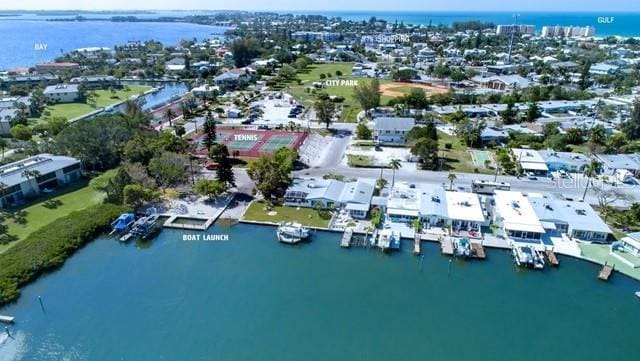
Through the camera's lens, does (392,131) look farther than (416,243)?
Yes

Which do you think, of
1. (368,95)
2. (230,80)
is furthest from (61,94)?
(368,95)

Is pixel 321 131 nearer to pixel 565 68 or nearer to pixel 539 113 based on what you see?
pixel 539 113

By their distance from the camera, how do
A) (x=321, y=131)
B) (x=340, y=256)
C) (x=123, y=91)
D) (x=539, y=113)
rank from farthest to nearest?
(x=123, y=91) < (x=539, y=113) < (x=321, y=131) < (x=340, y=256)

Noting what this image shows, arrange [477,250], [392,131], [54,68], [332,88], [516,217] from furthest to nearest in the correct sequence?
[54,68], [332,88], [392,131], [516,217], [477,250]

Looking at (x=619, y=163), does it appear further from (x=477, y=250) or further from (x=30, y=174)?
(x=30, y=174)

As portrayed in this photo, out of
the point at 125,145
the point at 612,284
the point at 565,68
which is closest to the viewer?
the point at 612,284

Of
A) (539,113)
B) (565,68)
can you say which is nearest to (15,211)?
(539,113)

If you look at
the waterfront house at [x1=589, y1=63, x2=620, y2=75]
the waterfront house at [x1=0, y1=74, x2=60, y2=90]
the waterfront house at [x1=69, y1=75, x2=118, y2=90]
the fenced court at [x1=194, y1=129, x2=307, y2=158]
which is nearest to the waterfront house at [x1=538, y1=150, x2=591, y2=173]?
the fenced court at [x1=194, y1=129, x2=307, y2=158]
